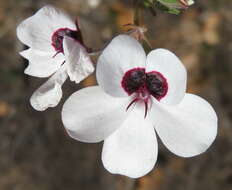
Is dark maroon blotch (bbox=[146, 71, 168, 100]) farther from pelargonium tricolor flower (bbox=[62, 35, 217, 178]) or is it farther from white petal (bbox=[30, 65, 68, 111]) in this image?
white petal (bbox=[30, 65, 68, 111])

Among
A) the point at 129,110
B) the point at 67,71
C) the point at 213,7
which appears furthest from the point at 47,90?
the point at 213,7

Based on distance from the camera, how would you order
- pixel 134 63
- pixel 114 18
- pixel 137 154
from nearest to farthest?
pixel 134 63 < pixel 137 154 < pixel 114 18

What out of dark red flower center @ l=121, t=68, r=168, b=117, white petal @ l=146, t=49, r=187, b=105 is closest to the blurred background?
dark red flower center @ l=121, t=68, r=168, b=117

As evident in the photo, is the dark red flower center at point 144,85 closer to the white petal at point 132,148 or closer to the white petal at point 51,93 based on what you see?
the white petal at point 132,148

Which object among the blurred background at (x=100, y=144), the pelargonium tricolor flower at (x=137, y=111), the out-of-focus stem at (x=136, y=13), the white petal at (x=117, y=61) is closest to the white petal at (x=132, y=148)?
the pelargonium tricolor flower at (x=137, y=111)

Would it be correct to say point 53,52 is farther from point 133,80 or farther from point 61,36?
point 133,80

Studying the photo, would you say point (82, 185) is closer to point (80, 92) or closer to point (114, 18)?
point (114, 18)
